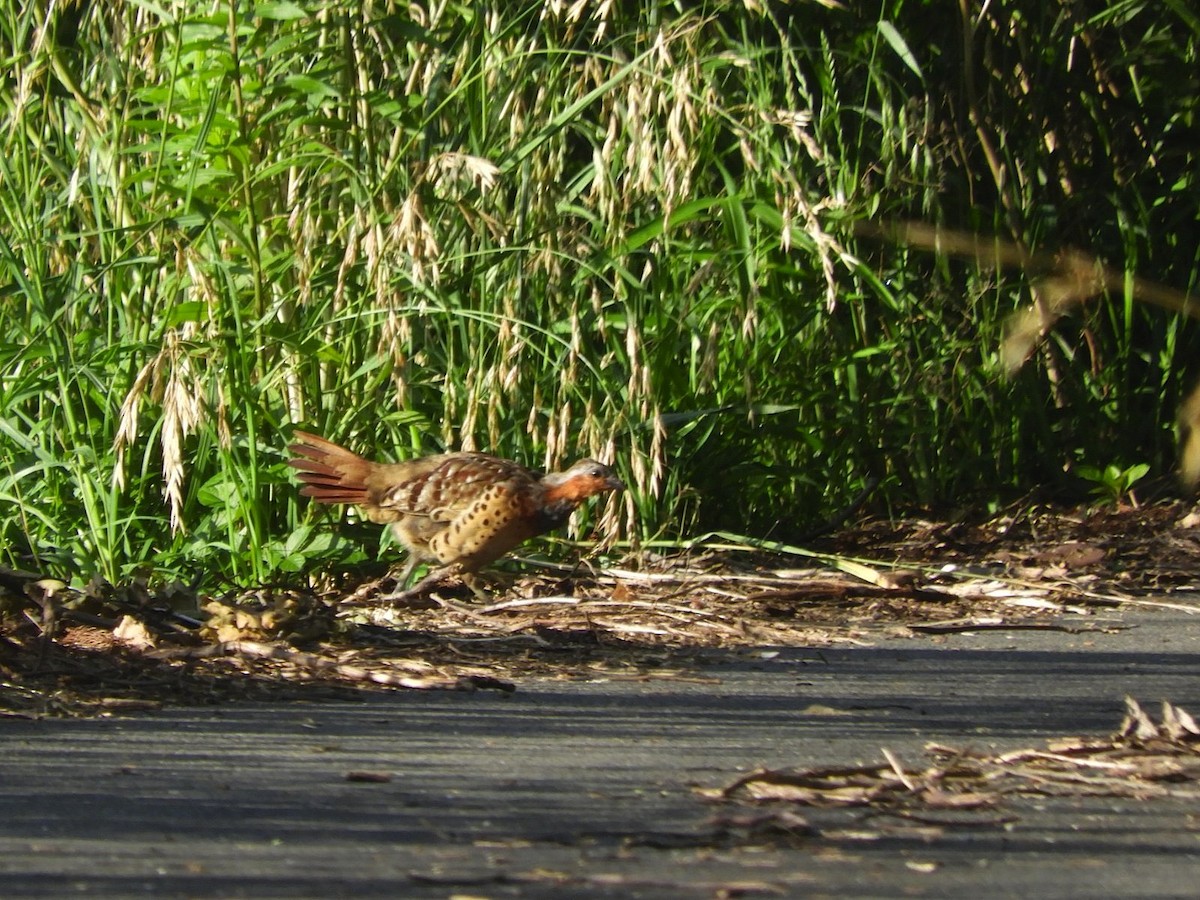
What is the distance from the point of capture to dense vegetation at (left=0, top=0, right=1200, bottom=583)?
547 centimetres

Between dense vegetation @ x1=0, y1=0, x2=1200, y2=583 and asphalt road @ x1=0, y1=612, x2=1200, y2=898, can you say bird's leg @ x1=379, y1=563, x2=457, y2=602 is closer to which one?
dense vegetation @ x1=0, y1=0, x2=1200, y2=583

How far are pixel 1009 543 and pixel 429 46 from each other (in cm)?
267

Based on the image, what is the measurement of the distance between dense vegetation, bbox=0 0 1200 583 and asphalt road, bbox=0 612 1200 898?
57.9 inches

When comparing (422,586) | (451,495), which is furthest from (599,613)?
(451,495)

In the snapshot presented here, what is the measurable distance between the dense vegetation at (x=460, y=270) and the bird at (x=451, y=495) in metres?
0.12

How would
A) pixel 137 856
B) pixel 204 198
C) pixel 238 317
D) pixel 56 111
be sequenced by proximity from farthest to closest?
pixel 56 111 < pixel 204 198 < pixel 238 317 < pixel 137 856

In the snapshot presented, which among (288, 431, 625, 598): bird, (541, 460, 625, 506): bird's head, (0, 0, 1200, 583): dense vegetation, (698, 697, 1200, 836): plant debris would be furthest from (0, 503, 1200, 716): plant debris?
(698, 697, 1200, 836): plant debris

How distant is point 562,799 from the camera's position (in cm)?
299

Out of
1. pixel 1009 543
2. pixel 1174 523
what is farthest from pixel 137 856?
pixel 1174 523

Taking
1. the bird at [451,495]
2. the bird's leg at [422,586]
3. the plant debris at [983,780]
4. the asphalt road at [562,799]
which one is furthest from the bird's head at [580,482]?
the plant debris at [983,780]

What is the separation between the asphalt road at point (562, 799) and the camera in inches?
98.9

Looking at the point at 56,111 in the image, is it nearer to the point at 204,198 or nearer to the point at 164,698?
the point at 204,198

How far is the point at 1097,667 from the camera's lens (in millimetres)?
4398

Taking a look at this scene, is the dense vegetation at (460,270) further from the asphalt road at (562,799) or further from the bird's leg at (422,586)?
the asphalt road at (562,799)
